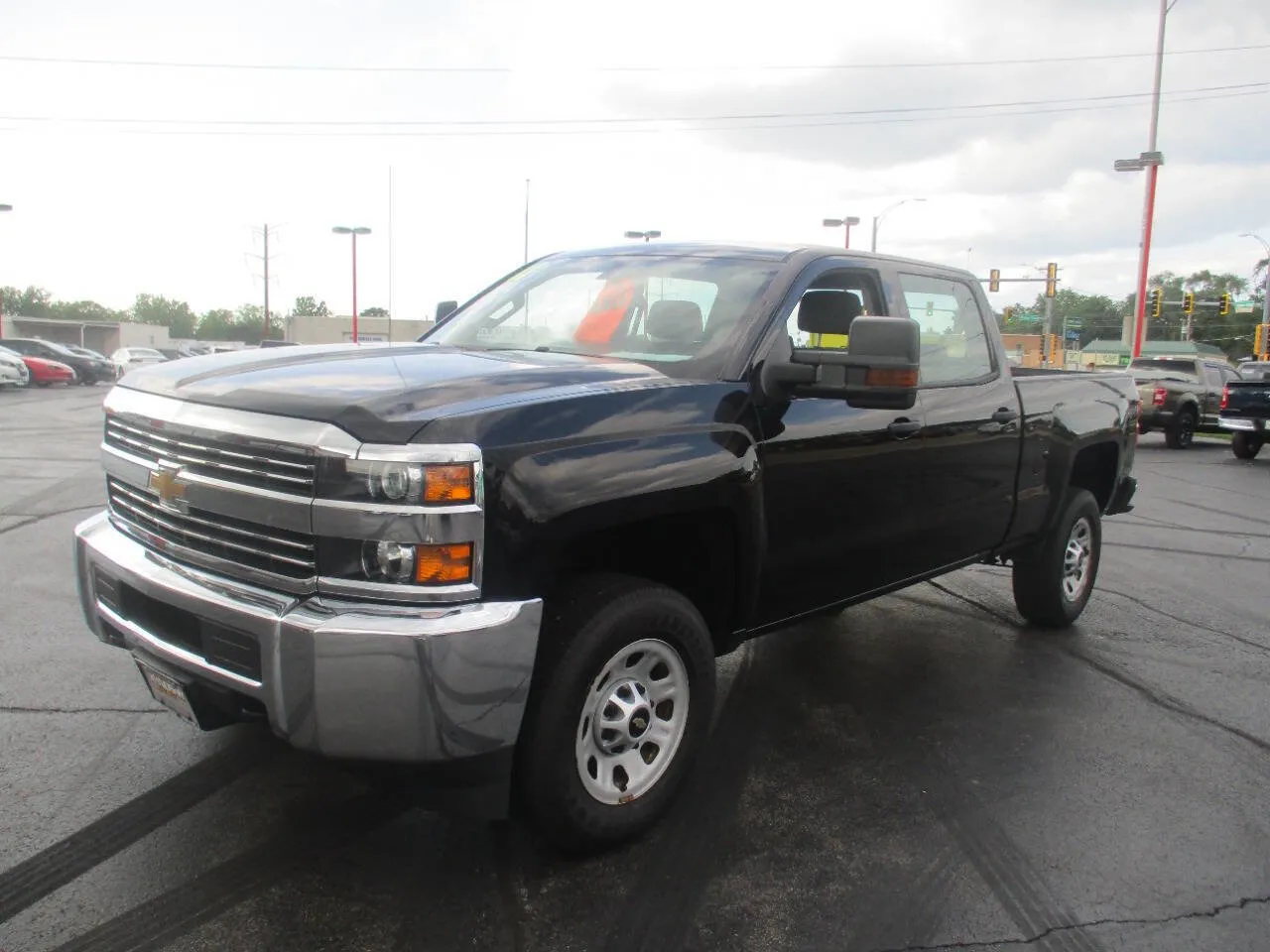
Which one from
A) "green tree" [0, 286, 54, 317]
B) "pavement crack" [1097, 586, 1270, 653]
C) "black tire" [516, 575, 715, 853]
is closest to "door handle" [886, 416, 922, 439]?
"black tire" [516, 575, 715, 853]

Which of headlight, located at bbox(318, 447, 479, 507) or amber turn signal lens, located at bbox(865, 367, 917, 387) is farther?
amber turn signal lens, located at bbox(865, 367, 917, 387)

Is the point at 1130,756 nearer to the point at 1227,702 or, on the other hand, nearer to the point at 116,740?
the point at 1227,702

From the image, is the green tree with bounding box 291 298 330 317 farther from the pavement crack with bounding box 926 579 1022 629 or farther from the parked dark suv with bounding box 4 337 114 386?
the pavement crack with bounding box 926 579 1022 629

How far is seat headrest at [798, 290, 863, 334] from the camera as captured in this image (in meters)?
3.96

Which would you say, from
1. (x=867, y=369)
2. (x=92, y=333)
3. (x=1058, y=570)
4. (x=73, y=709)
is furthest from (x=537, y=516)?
(x=92, y=333)

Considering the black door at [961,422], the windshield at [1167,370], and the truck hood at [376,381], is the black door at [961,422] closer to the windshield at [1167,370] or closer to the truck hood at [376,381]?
the truck hood at [376,381]

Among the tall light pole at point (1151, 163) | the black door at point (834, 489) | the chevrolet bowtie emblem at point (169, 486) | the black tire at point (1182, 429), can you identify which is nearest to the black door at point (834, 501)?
the black door at point (834, 489)

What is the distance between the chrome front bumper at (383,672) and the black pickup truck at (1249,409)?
17.3m

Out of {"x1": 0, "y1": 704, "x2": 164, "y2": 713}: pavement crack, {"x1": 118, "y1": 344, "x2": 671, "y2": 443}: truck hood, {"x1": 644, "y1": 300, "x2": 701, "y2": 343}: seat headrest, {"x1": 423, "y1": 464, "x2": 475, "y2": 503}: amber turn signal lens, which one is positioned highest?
{"x1": 644, "y1": 300, "x2": 701, "y2": 343}: seat headrest

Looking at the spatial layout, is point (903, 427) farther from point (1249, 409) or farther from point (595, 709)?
point (1249, 409)

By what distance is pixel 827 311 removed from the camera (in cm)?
409

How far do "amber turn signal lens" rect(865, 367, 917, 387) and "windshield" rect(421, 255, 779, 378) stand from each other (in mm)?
532

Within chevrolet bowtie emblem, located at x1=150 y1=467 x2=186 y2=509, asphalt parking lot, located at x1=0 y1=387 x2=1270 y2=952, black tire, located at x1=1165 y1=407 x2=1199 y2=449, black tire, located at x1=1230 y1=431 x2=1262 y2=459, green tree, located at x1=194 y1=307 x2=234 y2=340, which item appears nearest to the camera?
asphalt parking lot, located at x1=0 y1=387 x2=1270 y2=952

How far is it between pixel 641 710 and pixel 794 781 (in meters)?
0.93
